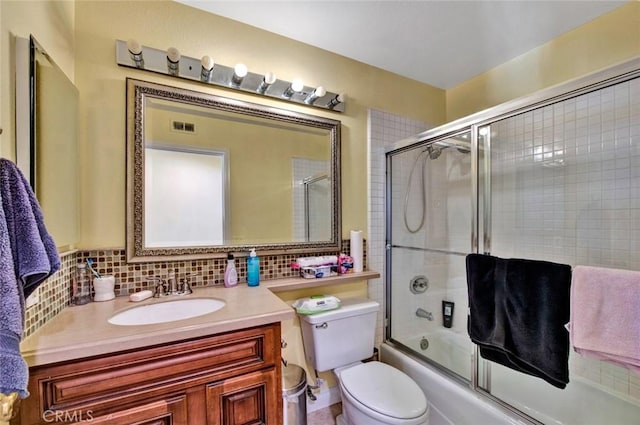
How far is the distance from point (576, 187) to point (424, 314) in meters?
1.27

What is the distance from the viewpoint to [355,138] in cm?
202

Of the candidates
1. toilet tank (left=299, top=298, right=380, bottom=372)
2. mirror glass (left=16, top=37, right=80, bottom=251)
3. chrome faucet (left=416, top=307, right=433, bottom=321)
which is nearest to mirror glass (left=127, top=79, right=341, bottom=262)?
mirror glass (left=16, top=37, right=80, bottom=251)

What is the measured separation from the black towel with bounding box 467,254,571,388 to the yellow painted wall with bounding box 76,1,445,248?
A: 2.94 ft

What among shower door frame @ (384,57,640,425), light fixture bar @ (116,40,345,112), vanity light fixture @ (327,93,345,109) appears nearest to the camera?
shower door frame @ (384,57,640,425)

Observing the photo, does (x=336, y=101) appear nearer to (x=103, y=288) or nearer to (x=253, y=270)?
(x=253, y=270)

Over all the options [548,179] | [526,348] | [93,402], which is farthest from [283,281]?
[548,179]

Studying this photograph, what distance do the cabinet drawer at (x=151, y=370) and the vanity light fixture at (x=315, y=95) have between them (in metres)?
1.37

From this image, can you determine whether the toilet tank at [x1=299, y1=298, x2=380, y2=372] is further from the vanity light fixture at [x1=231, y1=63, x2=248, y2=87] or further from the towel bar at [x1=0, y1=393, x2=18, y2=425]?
the vanity light fixture at [x1=231, y1=63, x2=248, y2=87]

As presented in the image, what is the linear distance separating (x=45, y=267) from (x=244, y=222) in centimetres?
93

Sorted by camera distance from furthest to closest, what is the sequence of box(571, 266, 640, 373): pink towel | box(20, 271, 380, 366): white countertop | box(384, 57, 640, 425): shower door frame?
box(384, 57, 640, 425): shower door frame, box(571, 266, 640, 373): pink towel, box(20, 271, 380, 366): white countertop

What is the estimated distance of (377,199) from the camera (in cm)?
210

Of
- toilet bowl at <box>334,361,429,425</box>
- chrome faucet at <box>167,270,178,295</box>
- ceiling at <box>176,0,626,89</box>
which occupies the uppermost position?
ceiling at <box>176,0,626,89</box>

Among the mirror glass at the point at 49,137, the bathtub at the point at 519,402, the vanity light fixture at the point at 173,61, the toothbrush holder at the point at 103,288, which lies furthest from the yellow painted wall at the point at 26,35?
the bathtub at the point at 519,402

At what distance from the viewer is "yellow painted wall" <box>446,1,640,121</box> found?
1.52 metres
